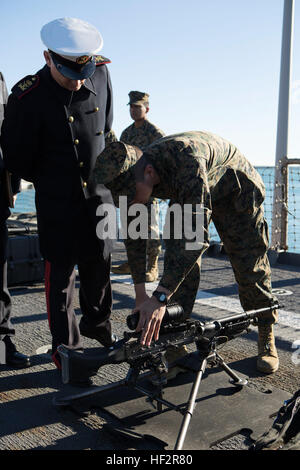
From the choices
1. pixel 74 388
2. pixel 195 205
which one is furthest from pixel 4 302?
pixel 195 205

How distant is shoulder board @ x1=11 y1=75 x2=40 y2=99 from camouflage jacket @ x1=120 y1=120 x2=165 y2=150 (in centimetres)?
303

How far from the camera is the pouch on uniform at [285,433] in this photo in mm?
2016

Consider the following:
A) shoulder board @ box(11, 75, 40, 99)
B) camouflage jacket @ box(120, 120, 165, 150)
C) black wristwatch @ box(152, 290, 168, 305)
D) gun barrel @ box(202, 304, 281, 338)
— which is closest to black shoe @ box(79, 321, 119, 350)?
gun barrel @ box(202, 304, 281, 338)

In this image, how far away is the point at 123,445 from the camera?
230 centimetres

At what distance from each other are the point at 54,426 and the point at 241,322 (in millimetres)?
1180

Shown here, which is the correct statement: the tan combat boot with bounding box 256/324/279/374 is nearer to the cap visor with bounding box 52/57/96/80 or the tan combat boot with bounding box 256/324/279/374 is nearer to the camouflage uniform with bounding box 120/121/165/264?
the cap visor with bounding box 52/57/96/80

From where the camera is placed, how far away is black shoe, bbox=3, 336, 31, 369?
322 centimetres

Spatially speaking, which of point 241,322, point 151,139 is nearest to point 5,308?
point 241,322

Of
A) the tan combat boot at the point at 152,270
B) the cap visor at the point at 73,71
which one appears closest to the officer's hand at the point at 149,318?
the cap visor at the point at 73,71

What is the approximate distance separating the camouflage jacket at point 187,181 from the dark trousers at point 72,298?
426mm

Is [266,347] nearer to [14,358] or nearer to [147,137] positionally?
[14,358]

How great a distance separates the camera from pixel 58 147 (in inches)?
113

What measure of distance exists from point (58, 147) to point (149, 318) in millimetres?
1237
